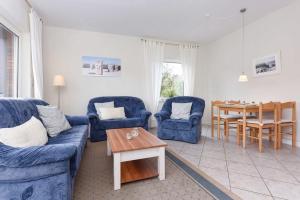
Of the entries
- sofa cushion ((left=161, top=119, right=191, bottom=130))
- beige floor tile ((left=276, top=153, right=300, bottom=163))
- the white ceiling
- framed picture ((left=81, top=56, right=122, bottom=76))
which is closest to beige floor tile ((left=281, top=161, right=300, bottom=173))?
beige floor tile ((left=276, top=153, right=300, bottom=163))

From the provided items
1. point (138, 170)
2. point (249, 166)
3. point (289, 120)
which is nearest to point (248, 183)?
point (249, 166)

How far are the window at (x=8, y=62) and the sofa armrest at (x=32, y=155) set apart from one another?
5.99ft

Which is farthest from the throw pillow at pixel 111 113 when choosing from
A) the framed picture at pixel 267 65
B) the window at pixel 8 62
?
the framed picture at pixel 267 65

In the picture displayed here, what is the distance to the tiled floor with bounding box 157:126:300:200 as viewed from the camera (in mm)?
1609

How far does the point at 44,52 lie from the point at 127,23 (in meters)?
1.99

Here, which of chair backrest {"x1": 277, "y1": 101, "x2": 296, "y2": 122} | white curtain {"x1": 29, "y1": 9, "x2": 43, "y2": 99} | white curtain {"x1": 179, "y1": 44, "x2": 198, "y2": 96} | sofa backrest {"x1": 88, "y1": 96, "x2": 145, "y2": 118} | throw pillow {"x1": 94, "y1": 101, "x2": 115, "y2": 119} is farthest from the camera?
white curtain {"x1": 179, "y1": 44, "x2": 198, "y2": 96}

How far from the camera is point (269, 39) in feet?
11.0

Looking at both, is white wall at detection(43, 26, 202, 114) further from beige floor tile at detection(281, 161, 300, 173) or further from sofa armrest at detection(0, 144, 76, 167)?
beige floor tile at detection(281, 161, 300, 173)

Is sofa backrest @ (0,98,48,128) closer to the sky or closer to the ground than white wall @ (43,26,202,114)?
closer to the ground

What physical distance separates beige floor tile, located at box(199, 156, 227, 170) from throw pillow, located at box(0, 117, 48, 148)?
1.91 metres

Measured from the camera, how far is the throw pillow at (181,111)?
3661 mm

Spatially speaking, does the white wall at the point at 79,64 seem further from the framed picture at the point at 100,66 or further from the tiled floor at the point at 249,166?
the tiled floor at the point at 249,166

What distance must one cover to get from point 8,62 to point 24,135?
1.95 m

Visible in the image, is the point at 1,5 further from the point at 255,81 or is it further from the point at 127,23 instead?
the point at 255,81
